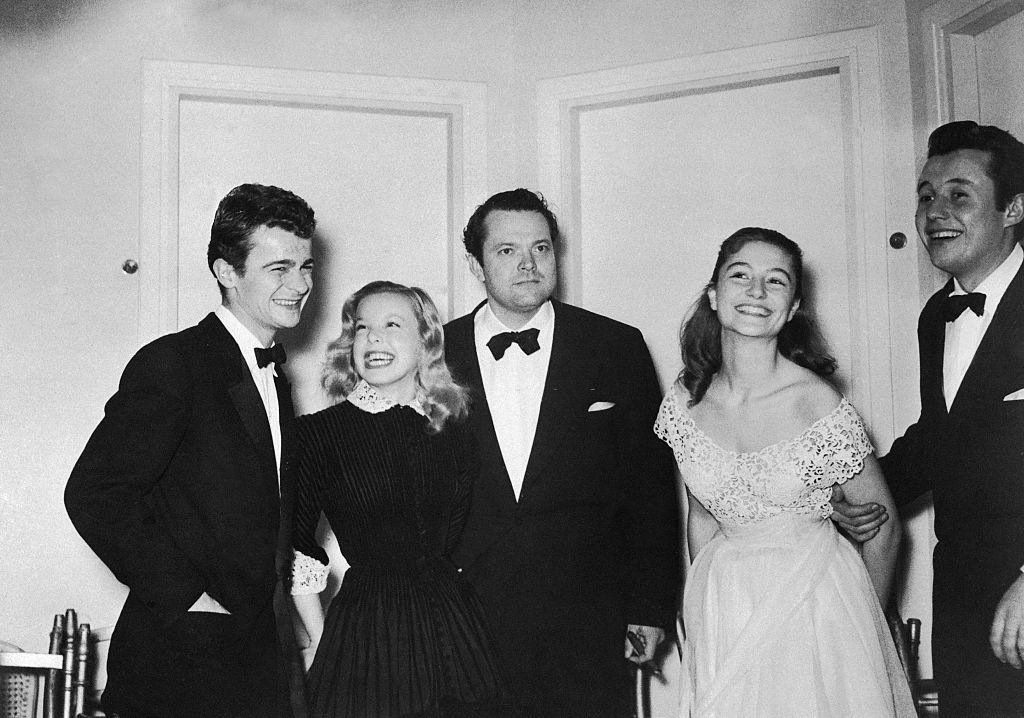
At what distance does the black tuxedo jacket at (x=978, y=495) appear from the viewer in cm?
257

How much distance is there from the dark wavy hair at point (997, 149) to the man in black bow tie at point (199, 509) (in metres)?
1.96

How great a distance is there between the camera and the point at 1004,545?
2.57 meters

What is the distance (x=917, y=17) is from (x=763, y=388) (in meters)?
1.54

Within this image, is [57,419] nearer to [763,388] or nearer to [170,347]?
[170,347]

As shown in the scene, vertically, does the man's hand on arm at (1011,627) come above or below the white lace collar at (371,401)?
below

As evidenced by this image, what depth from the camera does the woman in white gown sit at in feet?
7.60

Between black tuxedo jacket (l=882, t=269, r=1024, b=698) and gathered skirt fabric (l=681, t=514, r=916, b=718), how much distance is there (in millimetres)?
374

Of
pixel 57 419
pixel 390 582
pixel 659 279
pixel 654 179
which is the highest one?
pixel 654 179

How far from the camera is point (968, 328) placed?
278 cm

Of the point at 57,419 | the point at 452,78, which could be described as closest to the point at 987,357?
the point at 452,78

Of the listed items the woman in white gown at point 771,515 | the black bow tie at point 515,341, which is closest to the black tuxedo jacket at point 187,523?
the black bow tie at point 515,341

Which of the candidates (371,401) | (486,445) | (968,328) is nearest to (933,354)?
(968,328)

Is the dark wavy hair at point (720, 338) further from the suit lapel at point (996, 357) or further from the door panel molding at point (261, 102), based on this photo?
the door panel molding at point (261, 102)

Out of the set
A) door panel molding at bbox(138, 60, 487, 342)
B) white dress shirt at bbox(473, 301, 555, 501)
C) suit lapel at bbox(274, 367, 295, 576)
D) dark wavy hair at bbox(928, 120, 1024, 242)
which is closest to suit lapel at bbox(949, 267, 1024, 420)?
dark wavy hair at bbox(928, 120, 1024, 242)
